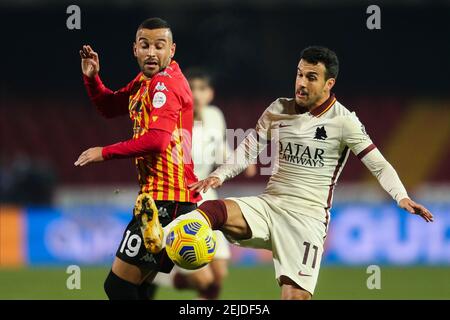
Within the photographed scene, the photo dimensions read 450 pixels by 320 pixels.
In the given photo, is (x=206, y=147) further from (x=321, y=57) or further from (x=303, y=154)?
(x=321, y=57)

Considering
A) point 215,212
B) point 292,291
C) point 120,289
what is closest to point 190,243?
point 215,212

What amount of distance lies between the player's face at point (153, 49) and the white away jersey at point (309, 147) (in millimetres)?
772

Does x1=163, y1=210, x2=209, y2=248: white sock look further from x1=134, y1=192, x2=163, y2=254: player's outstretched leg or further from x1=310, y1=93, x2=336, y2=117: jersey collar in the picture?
x1=310, y1=93, x2=336, y2=117: jersey collar

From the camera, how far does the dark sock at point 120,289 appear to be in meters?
5.65

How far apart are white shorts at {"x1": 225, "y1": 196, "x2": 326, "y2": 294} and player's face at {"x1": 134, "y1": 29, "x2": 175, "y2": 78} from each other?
0.95m

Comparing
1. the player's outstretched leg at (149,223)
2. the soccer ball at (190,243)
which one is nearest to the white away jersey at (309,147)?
the soccer ball at (190,243)

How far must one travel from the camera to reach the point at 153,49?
5.72 metres

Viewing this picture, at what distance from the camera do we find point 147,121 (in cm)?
566

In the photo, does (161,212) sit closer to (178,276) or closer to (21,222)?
(178,276)

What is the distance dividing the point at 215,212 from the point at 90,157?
811 mm

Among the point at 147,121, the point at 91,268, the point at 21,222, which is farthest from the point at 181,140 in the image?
the point at 21,222

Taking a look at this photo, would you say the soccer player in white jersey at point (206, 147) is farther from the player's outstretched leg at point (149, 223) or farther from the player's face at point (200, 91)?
the player's outstretched leg at point (149, 223)

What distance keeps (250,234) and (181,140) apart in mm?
719

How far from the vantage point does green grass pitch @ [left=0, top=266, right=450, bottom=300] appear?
30.6 feet
